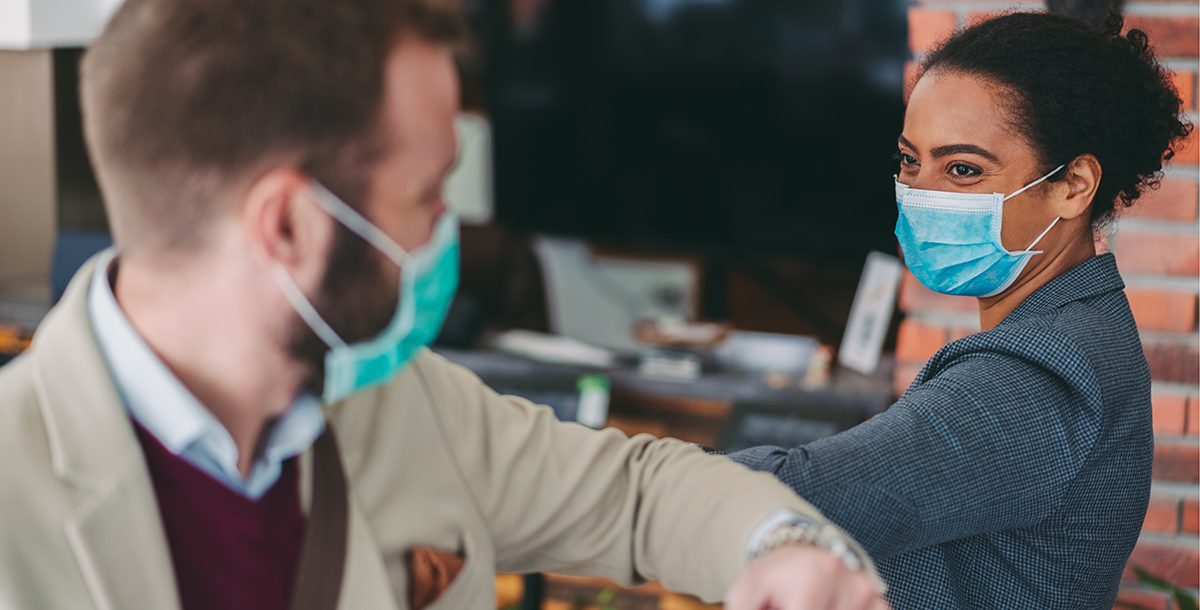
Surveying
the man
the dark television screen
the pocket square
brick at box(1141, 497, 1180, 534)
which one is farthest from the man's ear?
the dark television screen

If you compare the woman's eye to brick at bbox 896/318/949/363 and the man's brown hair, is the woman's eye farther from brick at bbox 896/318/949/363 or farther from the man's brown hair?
brick at bbox 896/318/949/363

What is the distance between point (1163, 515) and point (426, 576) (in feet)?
5.34

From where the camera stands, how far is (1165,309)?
218cm

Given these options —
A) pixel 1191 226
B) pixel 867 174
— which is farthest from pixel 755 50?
pixel 1191 226

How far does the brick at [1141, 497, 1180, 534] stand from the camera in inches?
87.9

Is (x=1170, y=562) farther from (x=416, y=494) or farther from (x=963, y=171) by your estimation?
(x=416, y=494)

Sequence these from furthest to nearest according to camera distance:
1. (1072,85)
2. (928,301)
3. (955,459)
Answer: (928,301), (1072,85), (955,459)

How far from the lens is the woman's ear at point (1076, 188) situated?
4.68ft

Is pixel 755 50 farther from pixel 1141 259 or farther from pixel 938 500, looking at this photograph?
pixel 938 500

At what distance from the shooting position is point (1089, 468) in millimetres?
1276

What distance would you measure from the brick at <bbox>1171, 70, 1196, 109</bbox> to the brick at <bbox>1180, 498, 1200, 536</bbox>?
26.4 inches

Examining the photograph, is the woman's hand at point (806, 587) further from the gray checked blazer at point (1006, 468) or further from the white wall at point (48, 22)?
the white wall at point (48, 22)

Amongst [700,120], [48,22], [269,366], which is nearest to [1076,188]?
[269,366]

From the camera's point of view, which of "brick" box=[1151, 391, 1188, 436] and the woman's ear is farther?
"brick" box=[1151, 391, 1188, 436]
